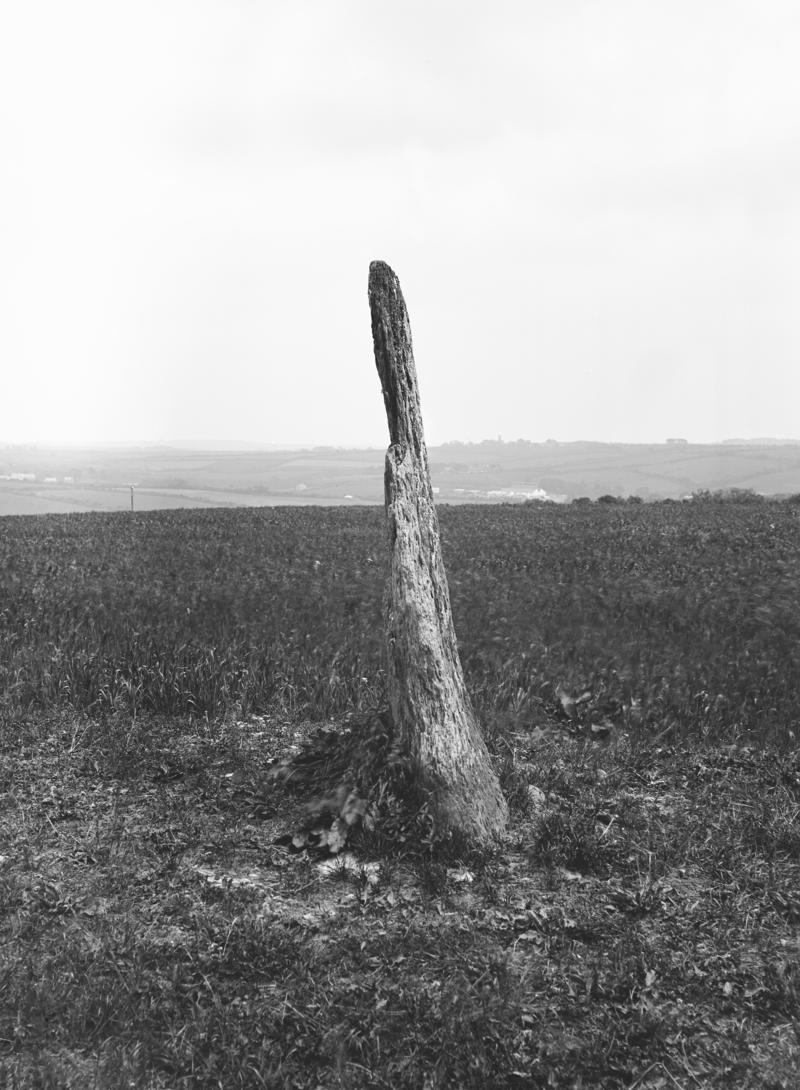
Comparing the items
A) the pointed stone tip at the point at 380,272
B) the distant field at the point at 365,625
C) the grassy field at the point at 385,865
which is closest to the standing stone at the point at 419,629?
the pointed stone tip at the point at 380,272

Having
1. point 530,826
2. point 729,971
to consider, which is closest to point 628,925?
point 729,971

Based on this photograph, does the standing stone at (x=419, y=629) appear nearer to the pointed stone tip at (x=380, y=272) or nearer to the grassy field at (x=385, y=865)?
the pointed stone tip at (x=380, y=272)

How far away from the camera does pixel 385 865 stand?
498 cm

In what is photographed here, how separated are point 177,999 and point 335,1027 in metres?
0.75

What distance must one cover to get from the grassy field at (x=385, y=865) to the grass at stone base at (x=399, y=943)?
0.6 inches

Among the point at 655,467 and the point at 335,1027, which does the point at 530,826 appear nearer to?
the point at 335,1027

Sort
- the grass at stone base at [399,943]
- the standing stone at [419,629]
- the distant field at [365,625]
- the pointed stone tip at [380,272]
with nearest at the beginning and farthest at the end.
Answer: the grass at stone base at [399,943] → the standing stone at [419,629] → the pointed stone tip at [380,272] → the distant field at [365,625]

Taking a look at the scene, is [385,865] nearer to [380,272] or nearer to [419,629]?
[419,629]

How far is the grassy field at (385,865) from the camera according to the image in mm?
3620

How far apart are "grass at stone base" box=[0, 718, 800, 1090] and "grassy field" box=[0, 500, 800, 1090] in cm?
2

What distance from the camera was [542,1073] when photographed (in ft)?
11.4

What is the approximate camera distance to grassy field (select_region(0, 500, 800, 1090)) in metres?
3.62

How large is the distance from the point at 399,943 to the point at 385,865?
72 centimetres

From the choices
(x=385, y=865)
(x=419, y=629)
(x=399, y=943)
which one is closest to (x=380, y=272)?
(x=419, y=629)
